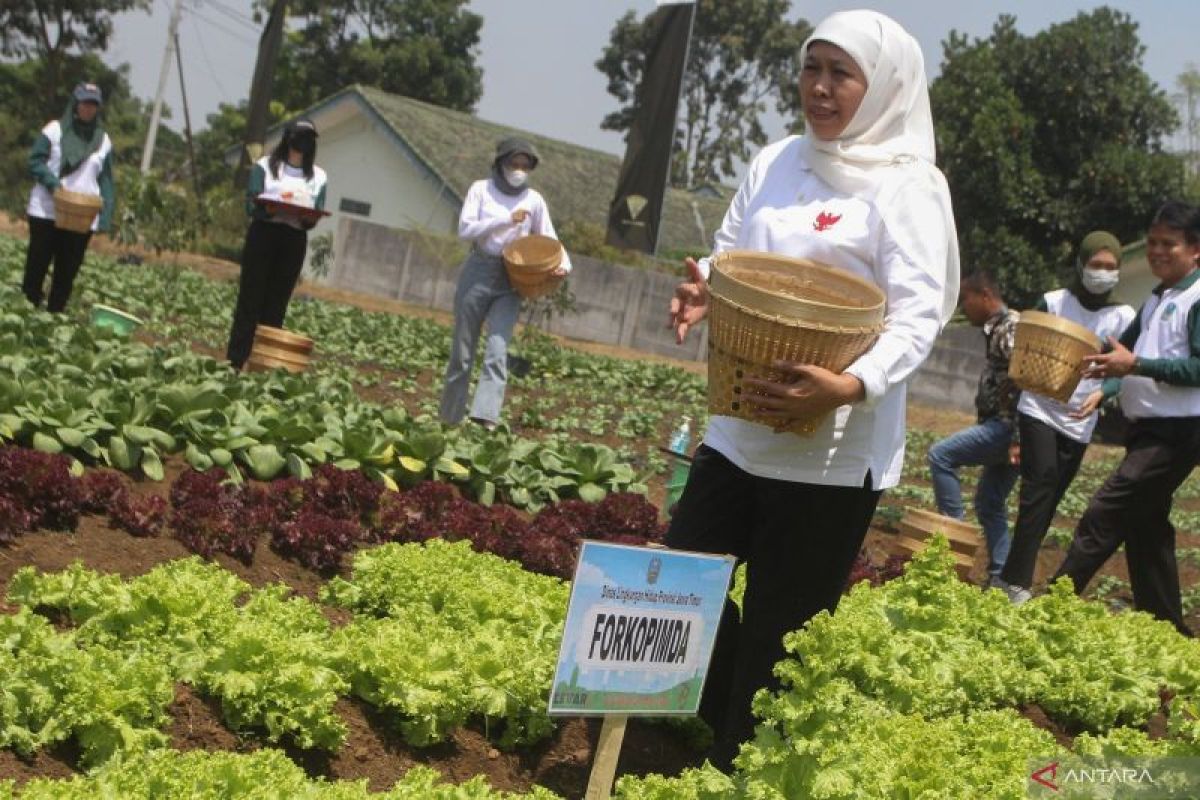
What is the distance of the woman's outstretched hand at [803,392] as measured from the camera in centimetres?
368

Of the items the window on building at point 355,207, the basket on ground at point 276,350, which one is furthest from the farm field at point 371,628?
the window on building at point 355,207

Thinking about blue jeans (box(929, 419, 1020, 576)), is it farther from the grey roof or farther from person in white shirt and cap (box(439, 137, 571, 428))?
the grey roof

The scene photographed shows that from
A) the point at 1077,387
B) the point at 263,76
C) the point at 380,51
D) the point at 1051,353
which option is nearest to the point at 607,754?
the point at 1051,353

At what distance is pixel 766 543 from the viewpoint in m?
4.18

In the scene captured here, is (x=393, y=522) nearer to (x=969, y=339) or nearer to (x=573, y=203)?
(x=969, y=339)

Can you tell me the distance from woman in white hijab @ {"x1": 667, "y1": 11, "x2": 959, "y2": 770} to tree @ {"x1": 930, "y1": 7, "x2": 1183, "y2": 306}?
85.1 feet

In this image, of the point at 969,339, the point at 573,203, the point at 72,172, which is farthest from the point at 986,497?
the point at 573,203

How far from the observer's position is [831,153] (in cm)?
403

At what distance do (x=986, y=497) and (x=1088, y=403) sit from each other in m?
1.37

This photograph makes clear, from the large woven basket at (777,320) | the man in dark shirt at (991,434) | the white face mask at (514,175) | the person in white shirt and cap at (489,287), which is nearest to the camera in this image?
the large woven basket at (777,320)

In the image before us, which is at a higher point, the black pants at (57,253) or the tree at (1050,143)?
the tree at (1050,143)

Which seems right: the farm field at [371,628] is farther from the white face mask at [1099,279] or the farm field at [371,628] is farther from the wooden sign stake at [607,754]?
the white face mask at [1099,279]

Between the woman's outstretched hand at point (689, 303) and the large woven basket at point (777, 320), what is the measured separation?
32 cm

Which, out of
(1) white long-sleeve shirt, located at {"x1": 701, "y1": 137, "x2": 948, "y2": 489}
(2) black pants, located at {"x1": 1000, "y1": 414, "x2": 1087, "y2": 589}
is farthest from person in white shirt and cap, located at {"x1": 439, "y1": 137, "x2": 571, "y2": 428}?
(1) white long-sleeve shirt, located at {"x1": 701, "y1": 137, "x2": 948, "y2": 489}
